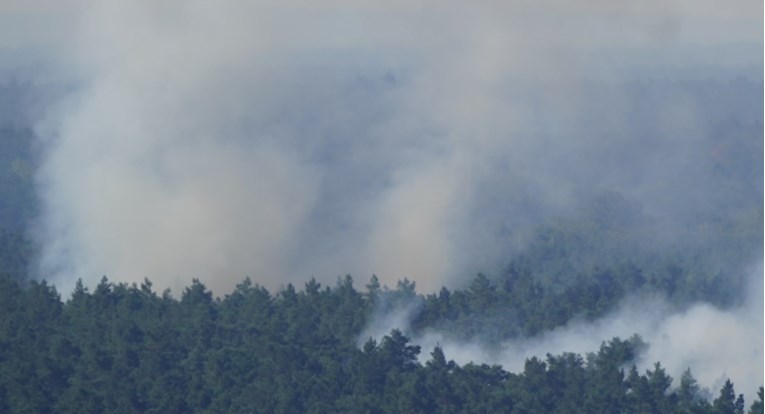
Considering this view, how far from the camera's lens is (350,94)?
90.2 metres

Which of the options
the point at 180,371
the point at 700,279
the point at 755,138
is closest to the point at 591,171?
the point at 755,138

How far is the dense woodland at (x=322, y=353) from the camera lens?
26781mm

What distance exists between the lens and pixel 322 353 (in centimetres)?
2953

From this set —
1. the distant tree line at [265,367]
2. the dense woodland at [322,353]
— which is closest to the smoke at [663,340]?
the dense woodland at [322,353]

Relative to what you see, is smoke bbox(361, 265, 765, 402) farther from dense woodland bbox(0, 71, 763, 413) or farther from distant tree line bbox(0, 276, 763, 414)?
distant tree line bbox(0, 276, 763, 414)

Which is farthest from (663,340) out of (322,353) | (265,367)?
(265,367)

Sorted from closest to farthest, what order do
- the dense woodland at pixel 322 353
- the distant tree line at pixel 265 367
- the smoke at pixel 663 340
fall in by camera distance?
the distant tree line at pixel 265 367
the dense woodland at pixel 322 353
the smoke at pixel 663 340

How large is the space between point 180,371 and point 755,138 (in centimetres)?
5550

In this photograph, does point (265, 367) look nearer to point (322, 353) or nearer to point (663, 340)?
point (322, 353)

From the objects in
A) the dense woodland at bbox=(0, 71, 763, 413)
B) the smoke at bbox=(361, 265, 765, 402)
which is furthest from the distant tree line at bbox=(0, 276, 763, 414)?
the smoke at bbox=(361, 265, 765, 402)

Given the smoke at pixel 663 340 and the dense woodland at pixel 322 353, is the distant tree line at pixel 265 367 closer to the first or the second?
the dense woodland at pixel 322 353

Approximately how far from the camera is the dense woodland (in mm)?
26781

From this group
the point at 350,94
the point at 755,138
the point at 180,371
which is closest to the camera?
the point at 180,371

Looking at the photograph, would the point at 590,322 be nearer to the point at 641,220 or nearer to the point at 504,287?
the point at 504,287
